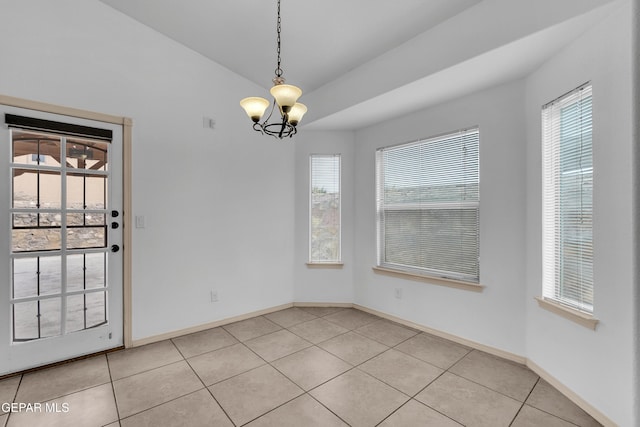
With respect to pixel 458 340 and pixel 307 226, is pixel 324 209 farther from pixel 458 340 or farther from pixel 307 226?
pixel 458 340

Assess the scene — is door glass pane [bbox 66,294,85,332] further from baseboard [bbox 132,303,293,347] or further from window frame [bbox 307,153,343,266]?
window frame [bbox 307,153,343,266]

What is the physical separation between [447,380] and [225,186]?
2.94 meters

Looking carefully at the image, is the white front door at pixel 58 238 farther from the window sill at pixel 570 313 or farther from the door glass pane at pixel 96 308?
the window sill at pixel 570 313

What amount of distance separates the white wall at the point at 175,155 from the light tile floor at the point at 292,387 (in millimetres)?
688

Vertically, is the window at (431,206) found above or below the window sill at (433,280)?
above

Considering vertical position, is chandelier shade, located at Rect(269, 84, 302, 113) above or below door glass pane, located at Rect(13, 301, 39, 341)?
above

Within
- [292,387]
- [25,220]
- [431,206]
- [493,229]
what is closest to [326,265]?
[431,206]

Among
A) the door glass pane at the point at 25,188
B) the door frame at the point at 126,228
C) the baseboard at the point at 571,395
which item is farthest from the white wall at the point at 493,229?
the door glass pane at the point at 25,188

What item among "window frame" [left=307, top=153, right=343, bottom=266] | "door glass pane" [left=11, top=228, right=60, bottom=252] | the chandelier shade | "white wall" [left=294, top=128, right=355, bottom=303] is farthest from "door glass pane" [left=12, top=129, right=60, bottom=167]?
"window frame" [left=307, top=153, right=343, bottom=266]

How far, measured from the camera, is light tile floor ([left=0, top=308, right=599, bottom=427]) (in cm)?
183

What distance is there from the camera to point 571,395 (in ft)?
6.68

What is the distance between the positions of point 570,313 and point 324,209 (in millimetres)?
2766

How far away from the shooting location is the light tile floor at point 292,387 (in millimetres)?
1835

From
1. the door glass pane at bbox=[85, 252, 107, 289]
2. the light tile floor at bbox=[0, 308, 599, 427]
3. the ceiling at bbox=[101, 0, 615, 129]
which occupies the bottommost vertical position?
the light tile floor at bbox=[0, 308, 599, 427]
